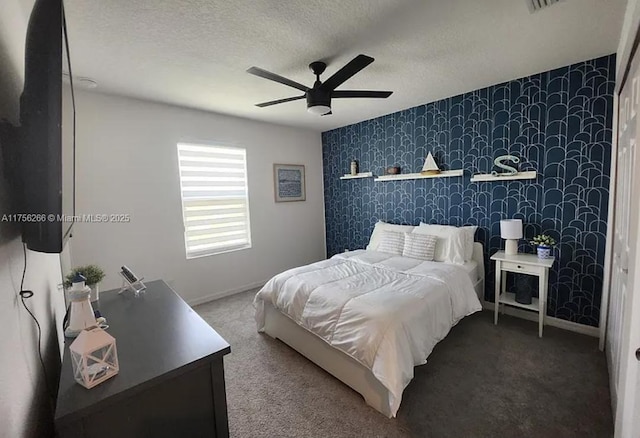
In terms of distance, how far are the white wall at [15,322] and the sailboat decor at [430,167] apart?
11.6ft

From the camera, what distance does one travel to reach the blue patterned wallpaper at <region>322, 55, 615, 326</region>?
8.35 ft

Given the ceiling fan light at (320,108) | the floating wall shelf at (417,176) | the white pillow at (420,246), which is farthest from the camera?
the floating wall shelf at (417,176)

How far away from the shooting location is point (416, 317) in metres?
1.98

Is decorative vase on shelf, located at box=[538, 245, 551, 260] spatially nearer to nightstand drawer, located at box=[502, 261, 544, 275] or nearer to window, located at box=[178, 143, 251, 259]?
nightstand drawer, located at box=[502, 261, 544, 275]

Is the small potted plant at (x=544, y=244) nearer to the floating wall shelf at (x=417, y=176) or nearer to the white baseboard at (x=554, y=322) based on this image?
the white baseboard at (x=554, y=322)

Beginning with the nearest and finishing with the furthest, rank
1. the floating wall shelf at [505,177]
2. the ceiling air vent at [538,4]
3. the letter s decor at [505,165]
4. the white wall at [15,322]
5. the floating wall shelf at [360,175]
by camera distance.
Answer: the white wall at [15,322]
the ceiling air vent at [538,4]
the floating wall shelf at [505,177]
the letter s decor at [505,165]
the floating wall shelf at [360,175]

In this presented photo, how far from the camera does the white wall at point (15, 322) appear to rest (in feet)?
2.36

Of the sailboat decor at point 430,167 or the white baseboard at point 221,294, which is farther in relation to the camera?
the white baseboard at point 221,294

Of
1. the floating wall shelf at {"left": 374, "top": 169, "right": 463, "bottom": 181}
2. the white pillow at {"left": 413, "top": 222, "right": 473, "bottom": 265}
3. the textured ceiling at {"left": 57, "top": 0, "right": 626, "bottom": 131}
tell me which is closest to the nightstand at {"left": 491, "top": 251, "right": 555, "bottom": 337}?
the white pillow at {"left": 413, "top": 222, "right": 473, "bottom": 265}

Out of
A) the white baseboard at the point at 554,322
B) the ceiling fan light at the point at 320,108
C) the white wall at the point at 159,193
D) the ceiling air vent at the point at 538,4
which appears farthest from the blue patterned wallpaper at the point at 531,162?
the ceiling fan light at the point at 320,108

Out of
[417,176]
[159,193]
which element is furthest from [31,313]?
[417,176]

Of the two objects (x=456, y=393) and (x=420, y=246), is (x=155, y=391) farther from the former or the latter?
(x=420, y=246)

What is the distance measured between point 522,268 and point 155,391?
302 centimetres

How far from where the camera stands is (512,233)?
9.15ft
